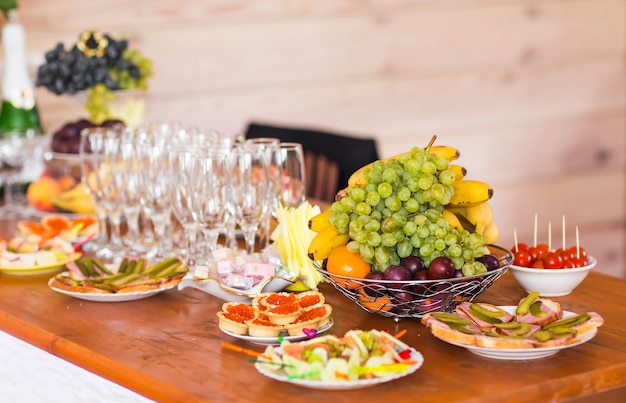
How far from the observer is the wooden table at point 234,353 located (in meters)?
1.03

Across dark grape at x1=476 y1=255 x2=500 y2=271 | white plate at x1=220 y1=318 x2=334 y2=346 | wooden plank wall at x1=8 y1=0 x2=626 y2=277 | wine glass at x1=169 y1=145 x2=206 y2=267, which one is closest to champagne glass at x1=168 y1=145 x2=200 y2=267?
wine glass at x1=169 y1=145 x2=206 y2=267

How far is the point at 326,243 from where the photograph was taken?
1311mm

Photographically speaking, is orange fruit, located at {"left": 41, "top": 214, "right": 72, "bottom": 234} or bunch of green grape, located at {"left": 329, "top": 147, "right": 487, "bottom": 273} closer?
bunch of green grape, located at {"left": 329, "top": 147, "right": 487, "bottom": 273}

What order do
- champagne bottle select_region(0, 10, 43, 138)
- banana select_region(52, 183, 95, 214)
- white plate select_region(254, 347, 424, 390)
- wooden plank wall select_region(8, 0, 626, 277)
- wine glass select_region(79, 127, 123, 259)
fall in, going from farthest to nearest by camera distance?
wooden plank wall select_region(8, 0, 626, 277) → champagne bottle select_region(0, 10, 43, 138) → banana select_region(52, 183, 95, 214) → wine glass select_region(79, 127, 123, 259) → white plate select_region(254, 347, 424, 390)

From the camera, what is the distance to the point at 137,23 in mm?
2717

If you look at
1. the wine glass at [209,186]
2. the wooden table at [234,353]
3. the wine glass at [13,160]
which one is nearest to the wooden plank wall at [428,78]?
the wine glass at [13,160]

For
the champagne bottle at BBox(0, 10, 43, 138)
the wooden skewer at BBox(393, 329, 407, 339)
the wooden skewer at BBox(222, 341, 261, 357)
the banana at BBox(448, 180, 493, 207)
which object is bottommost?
the wooden skewer at BBox(222, 341, 261, 357)

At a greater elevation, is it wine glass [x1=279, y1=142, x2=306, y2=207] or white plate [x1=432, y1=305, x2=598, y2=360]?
wine glass [x1=279, y1=142, x2=306, y2=207]

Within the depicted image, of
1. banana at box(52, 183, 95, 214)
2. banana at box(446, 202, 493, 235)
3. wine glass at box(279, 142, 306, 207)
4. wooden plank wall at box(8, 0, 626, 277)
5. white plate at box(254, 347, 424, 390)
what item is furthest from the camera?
wooden plank wall at box(8, 0, 626, 277)

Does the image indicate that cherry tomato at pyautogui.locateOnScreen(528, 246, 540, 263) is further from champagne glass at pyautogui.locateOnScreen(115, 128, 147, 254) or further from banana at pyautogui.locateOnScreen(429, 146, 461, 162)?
champagne glass at pyautogui.locateOnScreen(115, 128, 147, 254)

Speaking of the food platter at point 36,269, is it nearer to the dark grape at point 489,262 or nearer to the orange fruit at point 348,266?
the orange fruit at point 348,266

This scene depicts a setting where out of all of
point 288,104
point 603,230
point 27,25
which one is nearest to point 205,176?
point 27,25

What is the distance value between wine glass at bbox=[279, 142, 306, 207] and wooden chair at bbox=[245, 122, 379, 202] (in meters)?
0.69

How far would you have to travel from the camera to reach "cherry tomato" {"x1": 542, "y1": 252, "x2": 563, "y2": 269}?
1383 mm
